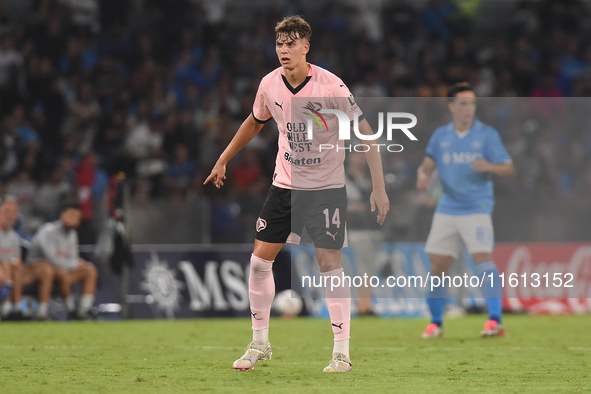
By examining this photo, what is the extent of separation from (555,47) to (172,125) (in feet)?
27.4

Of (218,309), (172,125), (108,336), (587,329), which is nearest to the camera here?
(108,336)

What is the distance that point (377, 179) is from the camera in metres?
A: 5.95

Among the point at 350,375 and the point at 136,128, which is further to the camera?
the point at 136,128

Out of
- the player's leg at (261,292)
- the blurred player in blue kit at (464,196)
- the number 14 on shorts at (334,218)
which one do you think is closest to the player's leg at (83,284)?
the blurred player in blue kit at (464,196)

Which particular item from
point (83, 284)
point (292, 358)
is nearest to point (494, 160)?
point (292, 358)

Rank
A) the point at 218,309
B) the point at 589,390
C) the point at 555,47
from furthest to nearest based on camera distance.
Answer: the point at 555,47 → the point at 218,309 → the point at 589,390

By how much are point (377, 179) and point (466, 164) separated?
3547mm

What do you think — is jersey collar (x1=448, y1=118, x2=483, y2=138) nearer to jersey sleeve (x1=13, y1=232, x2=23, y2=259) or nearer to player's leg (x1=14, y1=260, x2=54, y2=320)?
player's leg (x1=14, y1=260, x2=54, y2=320)

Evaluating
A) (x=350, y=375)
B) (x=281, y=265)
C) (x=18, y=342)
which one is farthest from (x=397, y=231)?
(x=350, y=375)

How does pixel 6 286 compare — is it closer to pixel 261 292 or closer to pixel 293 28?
pixel 261 292

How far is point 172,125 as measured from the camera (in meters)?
14.7

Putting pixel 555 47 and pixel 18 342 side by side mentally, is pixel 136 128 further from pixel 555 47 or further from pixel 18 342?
pixel 555 47

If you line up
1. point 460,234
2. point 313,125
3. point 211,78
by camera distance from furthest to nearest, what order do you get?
point 211,78 < point 460,234 < point 313,125

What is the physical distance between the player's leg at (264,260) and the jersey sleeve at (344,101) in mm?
691
